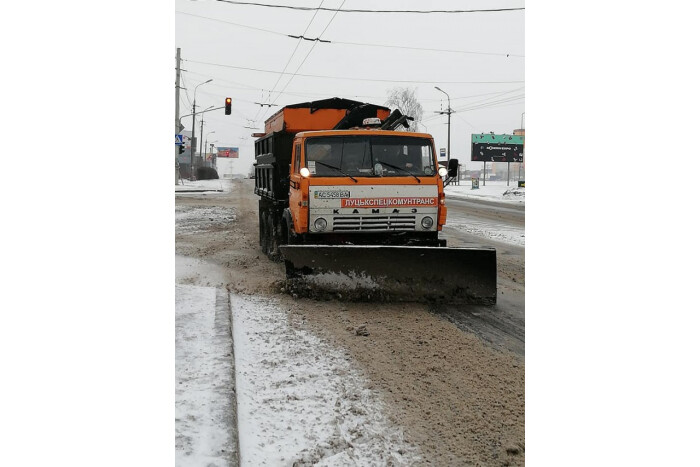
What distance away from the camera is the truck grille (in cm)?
595

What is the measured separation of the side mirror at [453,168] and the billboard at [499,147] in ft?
2.28

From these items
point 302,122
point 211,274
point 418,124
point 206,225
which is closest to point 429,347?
point 418,124

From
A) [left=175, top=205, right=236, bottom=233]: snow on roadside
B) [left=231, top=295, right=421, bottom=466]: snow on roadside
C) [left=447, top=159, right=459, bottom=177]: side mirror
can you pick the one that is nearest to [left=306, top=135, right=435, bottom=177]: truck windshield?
[left=447, top=159, right=459, bottom=177]: side mirror

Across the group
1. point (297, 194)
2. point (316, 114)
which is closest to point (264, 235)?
point (316, 114)

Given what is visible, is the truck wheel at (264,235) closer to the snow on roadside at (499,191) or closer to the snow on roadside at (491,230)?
the snow on roadside at (499,191)

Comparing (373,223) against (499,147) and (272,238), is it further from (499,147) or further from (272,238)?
(272,238)

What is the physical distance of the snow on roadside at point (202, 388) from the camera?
2641mm

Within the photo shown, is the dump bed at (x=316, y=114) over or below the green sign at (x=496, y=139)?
over

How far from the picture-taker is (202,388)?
3.28 meters

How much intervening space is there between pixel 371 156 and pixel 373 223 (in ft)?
2.27

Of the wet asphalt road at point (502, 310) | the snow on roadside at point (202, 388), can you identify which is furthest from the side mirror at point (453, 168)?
the snow on roadside at point (202, 388)

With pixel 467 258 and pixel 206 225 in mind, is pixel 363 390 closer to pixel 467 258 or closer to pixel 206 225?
pixel 467 258
